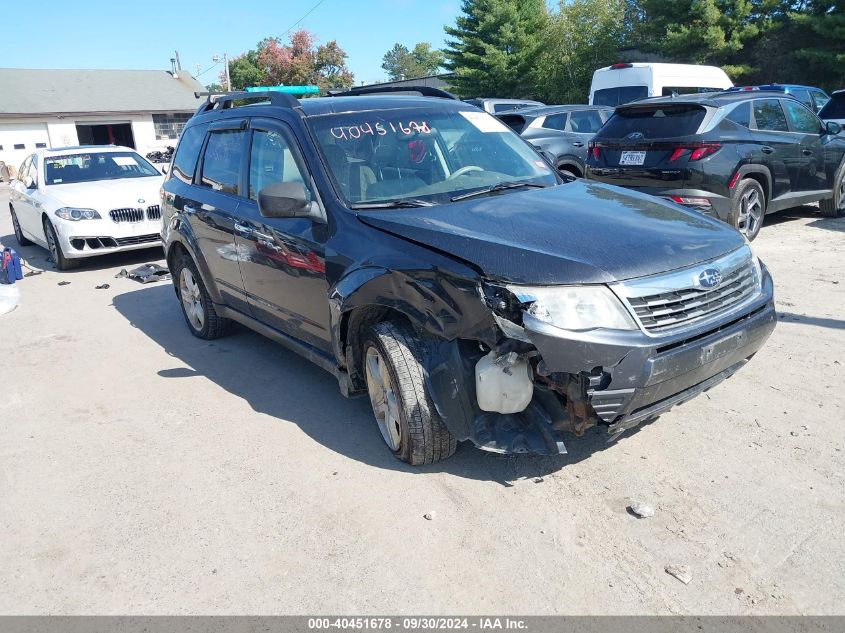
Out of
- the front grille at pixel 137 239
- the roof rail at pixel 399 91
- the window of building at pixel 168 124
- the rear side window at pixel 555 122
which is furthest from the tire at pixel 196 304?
the window of building at pixel 168 124

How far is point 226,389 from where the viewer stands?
498 centimetres

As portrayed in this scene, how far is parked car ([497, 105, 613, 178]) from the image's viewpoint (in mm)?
11625

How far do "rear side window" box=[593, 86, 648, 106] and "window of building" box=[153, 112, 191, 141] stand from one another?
114 ft

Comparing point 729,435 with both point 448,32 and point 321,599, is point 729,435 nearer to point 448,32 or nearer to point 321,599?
point 321,599

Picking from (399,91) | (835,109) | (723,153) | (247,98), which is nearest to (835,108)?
(835,109)

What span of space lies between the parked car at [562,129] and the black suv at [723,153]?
131 inches

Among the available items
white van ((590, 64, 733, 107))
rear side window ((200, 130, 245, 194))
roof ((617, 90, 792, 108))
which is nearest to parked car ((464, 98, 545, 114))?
white van ((590, 64, 733, 107))

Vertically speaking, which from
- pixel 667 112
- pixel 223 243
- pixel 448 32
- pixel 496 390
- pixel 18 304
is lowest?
pixel 18 304

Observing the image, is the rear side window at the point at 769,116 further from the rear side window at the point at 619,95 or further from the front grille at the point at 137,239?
the rear side window at the point at 619,95

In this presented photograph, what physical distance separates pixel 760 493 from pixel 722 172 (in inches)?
199

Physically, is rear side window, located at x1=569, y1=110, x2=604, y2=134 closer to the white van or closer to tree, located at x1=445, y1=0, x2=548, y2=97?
the white van

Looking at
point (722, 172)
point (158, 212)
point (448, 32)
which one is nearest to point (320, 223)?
point (722, 172)

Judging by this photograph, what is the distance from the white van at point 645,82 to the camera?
622 inches

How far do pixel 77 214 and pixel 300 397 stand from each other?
624 centimetres
